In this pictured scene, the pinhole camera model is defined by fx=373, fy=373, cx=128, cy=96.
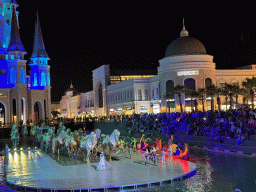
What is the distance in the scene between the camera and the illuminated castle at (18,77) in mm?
63031

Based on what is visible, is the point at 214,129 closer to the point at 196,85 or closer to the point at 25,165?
the point at 25,165

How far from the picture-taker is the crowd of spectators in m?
25.6

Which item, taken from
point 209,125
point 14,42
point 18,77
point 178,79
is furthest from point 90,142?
point 178,79

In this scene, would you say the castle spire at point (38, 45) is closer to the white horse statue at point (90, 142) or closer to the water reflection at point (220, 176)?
the white horse statue at point (90, 142)

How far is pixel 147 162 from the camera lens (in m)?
20.2

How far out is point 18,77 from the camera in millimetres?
62812

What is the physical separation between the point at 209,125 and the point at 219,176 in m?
13.6

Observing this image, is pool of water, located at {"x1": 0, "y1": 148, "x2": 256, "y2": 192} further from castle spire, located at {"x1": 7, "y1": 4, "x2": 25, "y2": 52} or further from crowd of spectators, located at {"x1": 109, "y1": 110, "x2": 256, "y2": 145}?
castle spire, located at {"x1": 7, "y1": 4, "x2": 25, "y2": 52}

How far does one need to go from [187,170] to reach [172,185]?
2.61m

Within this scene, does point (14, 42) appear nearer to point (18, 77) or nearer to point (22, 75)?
point (22, 75)

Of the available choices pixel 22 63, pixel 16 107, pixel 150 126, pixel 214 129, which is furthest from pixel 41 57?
pixel 214 129

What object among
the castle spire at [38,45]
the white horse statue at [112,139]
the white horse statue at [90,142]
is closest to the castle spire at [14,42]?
the castle spire at [38,45]

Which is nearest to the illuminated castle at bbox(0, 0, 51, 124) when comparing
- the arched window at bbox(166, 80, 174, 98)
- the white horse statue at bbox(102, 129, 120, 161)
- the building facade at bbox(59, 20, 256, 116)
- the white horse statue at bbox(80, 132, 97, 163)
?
the building facade at bbox(59, 20, 256, 116)

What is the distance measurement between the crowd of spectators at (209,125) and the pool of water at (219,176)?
129 inches
